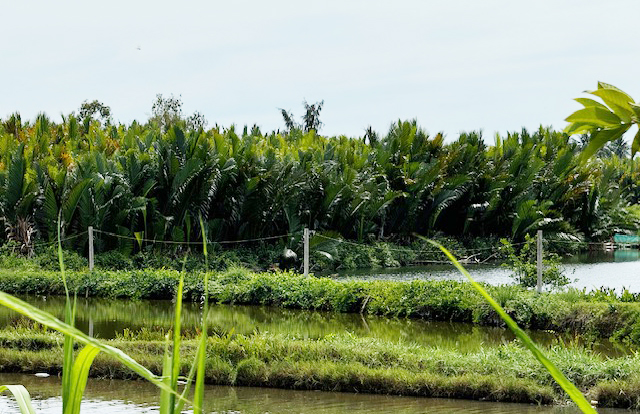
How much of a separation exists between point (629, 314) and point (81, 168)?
11.9m

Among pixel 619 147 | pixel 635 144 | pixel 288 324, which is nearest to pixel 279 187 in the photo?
pixel 288 324

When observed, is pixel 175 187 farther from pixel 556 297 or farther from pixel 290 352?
pixel 290 352

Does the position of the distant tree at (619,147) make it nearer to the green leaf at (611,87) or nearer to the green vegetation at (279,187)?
the green vegetation at (279,187)

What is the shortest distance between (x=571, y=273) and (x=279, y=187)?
6819mm

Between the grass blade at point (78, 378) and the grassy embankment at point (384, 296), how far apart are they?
10354mm

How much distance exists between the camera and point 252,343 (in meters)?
8.43

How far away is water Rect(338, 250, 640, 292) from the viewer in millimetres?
17625

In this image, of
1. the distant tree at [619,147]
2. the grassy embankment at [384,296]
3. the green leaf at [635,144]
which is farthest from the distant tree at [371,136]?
the distant tree at [619,147]

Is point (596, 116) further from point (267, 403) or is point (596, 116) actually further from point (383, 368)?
point (383, 368)

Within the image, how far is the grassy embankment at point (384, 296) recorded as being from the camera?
37.0ft

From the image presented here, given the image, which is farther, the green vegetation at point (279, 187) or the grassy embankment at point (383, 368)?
the green vegetation at point (279, 187)

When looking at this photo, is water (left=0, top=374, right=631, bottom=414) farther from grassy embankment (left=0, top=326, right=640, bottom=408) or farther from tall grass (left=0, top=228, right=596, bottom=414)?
tall grass (left=0, top=228, right=596, bottom=414)

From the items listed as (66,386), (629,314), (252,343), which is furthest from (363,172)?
(66,386)

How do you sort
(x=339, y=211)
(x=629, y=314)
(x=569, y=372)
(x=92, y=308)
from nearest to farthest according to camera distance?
1. (x=569, y=372)
2. (x=629, y=314)
3. (x=92, y=308)
4. (x=339, y=211)
